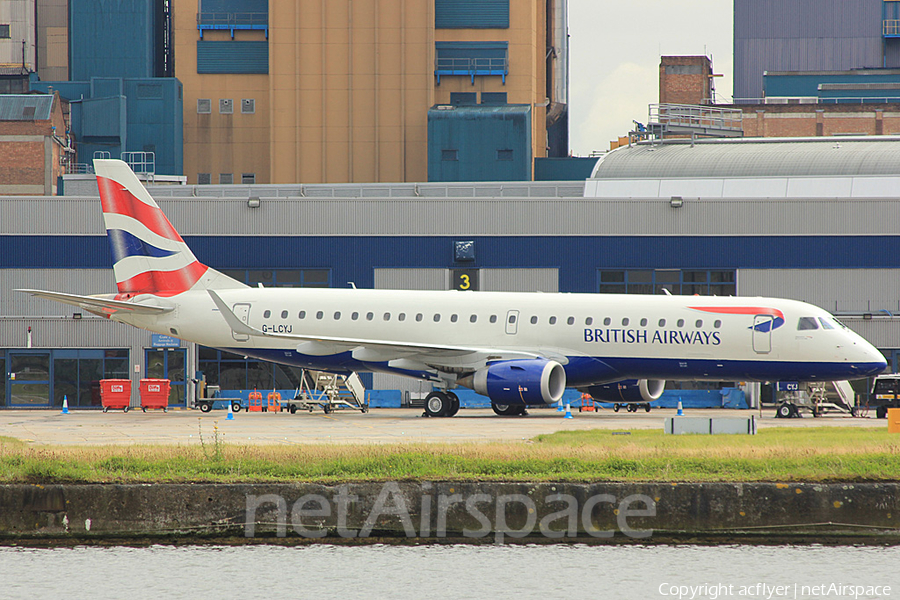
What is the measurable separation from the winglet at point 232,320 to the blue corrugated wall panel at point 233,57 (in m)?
57.1

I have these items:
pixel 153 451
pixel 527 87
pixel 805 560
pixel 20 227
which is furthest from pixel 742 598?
pixel 527 87

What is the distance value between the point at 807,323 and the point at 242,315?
18110 mm

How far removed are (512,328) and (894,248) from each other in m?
21.8

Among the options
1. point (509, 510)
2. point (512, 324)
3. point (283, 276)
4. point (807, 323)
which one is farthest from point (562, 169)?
point (509, 510)

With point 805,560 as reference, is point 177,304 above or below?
above

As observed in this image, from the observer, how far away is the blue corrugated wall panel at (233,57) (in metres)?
89.3

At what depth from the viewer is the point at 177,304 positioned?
39.3 metres

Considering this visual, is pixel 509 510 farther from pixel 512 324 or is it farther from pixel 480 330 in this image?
pixel 480 330

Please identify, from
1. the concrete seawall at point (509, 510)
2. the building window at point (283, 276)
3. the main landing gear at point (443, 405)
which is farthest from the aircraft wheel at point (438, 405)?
the concrete seawall at point (509, 510)

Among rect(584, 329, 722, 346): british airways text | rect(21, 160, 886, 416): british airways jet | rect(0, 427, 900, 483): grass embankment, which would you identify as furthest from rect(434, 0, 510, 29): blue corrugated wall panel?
rect(0, 427, 900, 483): grass embankment

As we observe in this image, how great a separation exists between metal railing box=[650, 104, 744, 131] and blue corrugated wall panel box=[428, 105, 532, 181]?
964cm

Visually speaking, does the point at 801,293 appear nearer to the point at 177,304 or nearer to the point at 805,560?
the point at 177,304

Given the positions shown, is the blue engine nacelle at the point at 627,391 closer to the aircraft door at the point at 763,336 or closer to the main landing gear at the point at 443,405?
the aircraft door at the point at 763,336

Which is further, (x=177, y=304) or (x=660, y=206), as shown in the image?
(x=660, y=206)
